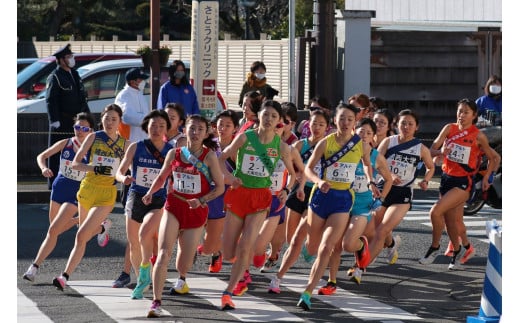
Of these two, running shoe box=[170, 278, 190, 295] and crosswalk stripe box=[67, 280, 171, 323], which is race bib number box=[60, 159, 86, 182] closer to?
crosswalk stripe box=[67, 280, 171, 323]

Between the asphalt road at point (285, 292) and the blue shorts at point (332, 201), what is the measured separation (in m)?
0.80

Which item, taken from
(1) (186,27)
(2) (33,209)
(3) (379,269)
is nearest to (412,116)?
(3) (379,269)

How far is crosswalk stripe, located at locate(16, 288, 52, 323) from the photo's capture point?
10.2 metres

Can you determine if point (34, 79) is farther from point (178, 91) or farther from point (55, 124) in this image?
point (178, 91)

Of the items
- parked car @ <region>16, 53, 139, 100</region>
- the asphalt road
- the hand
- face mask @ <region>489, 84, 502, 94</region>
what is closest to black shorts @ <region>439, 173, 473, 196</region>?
the asphalt road

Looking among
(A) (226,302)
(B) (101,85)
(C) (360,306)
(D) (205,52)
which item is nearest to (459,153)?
(C) (360,306)

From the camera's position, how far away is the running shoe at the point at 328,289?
11.5 meters

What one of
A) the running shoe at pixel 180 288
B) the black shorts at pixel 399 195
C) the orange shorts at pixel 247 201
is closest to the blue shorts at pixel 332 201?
the orange shorts at pixel 247 201

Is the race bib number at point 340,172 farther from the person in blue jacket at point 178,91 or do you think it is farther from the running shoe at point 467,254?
the person in blue jacket at point 178,91

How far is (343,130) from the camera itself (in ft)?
36.9

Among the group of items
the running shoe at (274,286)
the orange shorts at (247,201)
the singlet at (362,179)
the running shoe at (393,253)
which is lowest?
the running shoe at (274,286)

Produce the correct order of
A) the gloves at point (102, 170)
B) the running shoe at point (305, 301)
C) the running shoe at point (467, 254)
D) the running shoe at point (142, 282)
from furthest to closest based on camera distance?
the running shoe at point (467, 254) → the gloves at point (102, 170) → the running shoe at point (142, 282) → the running shoe at point (305, 301)

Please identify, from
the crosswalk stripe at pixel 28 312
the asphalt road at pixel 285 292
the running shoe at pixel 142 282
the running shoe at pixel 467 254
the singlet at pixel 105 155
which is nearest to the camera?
the crosswalk stripe at pixel 28 312

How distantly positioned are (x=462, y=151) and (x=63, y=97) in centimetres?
682
